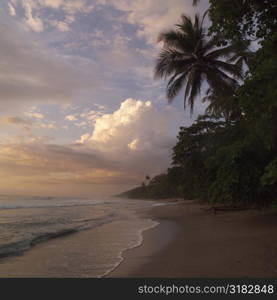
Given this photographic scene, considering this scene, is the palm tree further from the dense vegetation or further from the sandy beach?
the sandy beach

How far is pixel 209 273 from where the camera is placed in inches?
193

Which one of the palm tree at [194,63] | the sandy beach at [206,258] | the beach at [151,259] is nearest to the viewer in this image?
the sandy beach at [206,258]

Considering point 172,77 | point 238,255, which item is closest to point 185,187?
point 172,77

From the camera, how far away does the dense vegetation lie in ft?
19.5

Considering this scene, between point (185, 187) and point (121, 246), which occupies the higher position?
point (185, 187)

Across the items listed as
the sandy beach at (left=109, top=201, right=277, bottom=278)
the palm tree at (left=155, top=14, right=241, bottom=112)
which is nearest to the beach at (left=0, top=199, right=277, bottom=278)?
the sandy beach at (left=109, top=201, right=277, bottom=278)

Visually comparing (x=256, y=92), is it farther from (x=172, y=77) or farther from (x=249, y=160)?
(x=172, y=77)

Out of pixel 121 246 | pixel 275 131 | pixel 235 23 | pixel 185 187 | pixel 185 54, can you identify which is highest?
pixel 185 54

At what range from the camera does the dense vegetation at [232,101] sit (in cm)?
595

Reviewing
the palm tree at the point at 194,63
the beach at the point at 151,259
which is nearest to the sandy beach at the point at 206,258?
the beach at the point at 151,259

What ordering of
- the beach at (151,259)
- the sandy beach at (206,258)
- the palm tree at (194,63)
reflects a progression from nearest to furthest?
the sandy beach at (206,258) → the beach at (151,259) → the palm tree at (194,63)

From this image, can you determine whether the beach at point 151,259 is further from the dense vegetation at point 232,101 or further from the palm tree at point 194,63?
the palm tree at point 194,63

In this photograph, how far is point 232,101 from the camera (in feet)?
39.0

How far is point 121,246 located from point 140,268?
2680 millimetres
